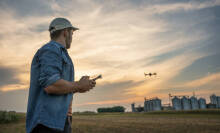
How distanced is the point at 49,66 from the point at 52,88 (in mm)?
296

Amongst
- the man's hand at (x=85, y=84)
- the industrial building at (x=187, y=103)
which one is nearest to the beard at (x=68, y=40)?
the man's hand at (x=85, y=84)

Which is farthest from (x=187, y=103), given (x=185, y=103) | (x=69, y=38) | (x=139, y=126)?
(x=69, y=38)

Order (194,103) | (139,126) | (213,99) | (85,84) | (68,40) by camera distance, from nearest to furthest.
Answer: (85,84) → (68,40) → (139,126) → (213,99) → (194,103)

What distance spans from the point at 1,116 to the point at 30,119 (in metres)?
21.9

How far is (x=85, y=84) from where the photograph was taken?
322 centimetres

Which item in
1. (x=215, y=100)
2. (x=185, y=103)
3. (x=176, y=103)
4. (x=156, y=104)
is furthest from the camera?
(x=156, y=104)

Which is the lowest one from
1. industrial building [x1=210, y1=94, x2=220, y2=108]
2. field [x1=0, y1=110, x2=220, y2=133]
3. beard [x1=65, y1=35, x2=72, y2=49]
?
field [x1=0, y1=110, x2=220, y2=133]

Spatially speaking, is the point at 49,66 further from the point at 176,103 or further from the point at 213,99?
the point at 176,103

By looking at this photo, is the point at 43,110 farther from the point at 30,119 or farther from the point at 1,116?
the point at 1,116

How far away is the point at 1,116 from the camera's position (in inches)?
878

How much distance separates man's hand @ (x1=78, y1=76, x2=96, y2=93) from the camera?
3.20m

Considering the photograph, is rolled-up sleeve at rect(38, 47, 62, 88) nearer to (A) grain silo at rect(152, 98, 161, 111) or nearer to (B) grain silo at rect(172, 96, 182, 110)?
(B) grain silo at rect(172, 96, 182, 110)

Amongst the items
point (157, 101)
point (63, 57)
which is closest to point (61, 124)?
point (63, 57)

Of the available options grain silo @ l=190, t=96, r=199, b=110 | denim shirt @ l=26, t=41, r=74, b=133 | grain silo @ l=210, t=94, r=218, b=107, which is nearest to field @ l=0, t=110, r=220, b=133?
denim shirt @ l=26, t=41, r=74, b=133
